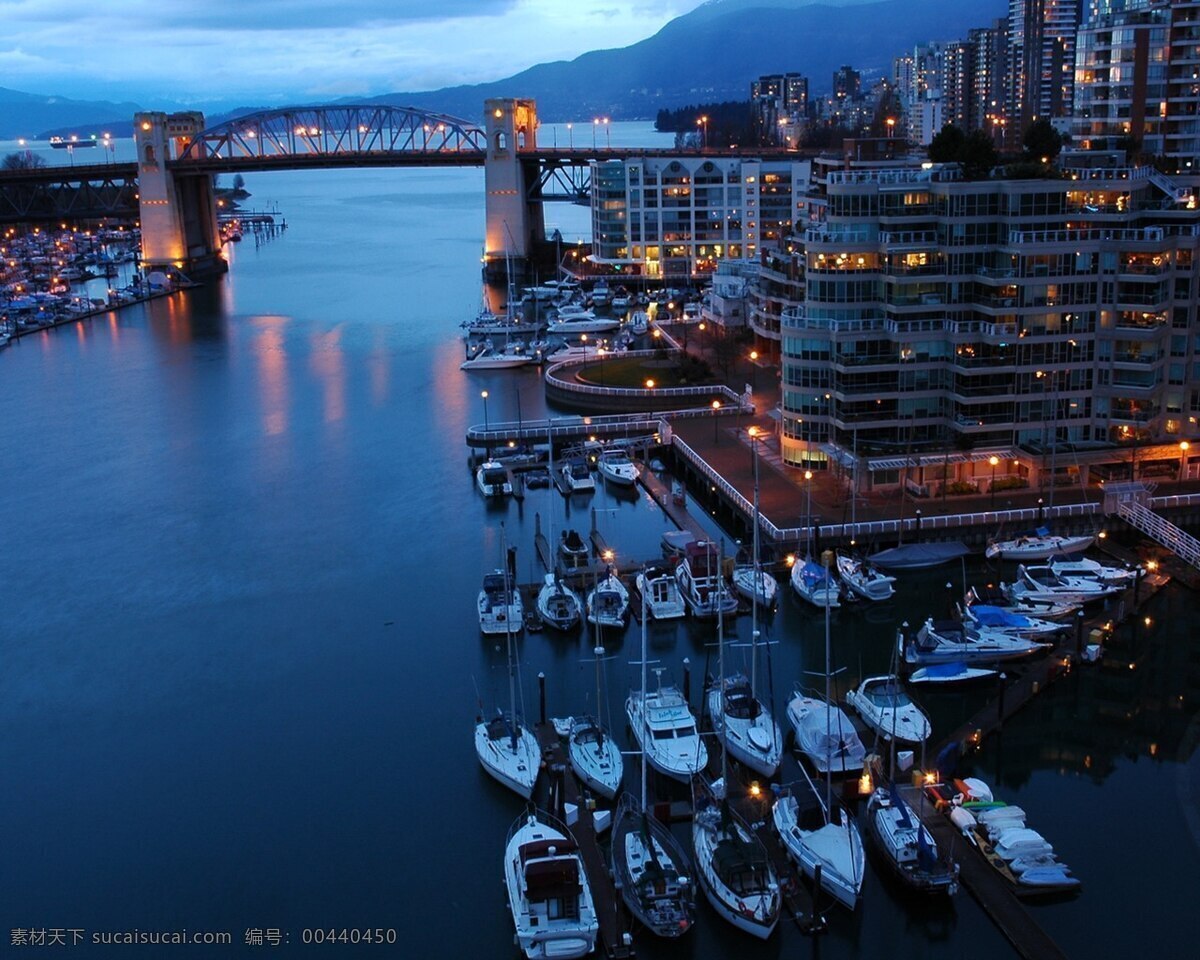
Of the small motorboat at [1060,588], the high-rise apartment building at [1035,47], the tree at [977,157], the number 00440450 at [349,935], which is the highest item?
the high-rise apartment building at [1035,47]

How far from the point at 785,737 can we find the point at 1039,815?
325 cm

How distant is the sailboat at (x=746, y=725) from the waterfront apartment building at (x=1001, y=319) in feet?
28.9

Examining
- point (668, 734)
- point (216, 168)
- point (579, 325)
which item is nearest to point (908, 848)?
point (668, 734)

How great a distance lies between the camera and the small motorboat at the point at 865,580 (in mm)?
21469

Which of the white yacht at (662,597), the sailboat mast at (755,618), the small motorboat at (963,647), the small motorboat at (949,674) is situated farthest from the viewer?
the white yacht at (662,597)

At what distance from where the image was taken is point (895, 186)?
83.1 feet

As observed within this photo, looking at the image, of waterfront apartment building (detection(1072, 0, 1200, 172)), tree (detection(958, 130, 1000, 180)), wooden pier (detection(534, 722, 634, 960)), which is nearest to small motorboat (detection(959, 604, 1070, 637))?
wooden pier (detection(534, 722, 634, 960))

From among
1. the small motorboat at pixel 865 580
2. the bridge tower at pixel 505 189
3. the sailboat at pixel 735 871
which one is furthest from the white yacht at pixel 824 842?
the bridge tower at pixel 505 189

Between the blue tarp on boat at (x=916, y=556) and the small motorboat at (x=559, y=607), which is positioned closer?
the small motorboat at (x=559, y=607)

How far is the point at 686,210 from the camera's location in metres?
59.1

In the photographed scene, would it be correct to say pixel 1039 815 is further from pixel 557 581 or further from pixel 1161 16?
pixel 1161 16

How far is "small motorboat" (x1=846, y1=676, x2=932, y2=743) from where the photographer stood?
16.3 meters

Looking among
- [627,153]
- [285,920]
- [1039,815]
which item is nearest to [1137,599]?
[1039,815]

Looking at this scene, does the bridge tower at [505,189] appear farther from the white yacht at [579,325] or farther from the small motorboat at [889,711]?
the small motorboat at [889,711]
